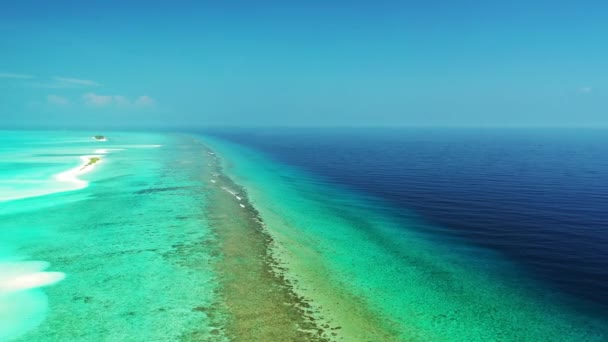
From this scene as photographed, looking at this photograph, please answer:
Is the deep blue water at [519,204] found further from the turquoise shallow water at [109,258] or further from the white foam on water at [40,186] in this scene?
the white foam on water at [40,186]

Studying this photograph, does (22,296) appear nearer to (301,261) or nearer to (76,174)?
(301,261)

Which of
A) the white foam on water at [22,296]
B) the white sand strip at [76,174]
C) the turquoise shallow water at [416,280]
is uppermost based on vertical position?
the white sand strip at [76,174]

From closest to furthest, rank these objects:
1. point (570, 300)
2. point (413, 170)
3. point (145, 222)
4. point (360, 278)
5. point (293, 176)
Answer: point (570, 300), point (360, 278), point (145, 222), point (293, 176), point (413, 170)

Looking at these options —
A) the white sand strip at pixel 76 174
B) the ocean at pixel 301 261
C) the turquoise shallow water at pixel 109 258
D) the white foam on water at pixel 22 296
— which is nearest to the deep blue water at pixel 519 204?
the ocean at pixel 301 261

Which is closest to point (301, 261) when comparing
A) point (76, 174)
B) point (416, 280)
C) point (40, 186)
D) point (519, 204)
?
point (416, 280)

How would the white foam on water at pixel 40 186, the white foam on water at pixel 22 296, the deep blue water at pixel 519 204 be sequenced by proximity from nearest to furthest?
the white foam on water at pixel 22 296, the deep blue water at pixel 519 204, the white foam on water at pixel 40 186

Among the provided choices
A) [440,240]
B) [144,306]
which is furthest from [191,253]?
[440,240]

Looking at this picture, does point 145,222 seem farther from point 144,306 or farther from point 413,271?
point 413,271
